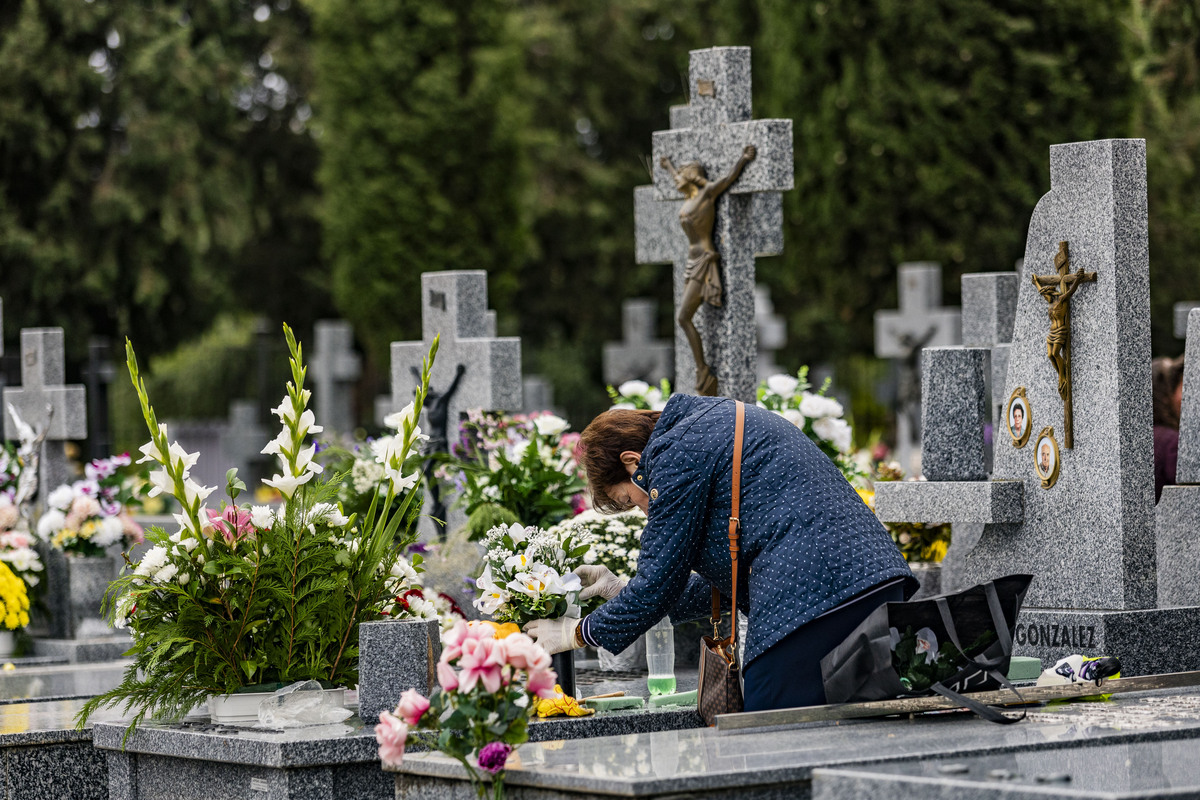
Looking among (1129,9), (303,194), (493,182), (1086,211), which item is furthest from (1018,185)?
(1086,211)

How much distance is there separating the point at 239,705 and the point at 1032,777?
9.16 feet

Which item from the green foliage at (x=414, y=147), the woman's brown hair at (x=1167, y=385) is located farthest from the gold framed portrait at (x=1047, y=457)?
the green foliage at (x=414, y=147)

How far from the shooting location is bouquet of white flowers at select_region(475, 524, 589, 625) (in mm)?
5508

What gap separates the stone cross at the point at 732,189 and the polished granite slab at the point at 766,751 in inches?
140

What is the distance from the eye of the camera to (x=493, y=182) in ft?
76.1

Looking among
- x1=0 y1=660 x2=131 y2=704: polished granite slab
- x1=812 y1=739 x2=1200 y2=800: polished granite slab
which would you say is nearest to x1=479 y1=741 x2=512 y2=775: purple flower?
x1=812 y1=739 x2=1200 y2=800: polished granite slab

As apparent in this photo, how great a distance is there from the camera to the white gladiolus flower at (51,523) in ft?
32.1

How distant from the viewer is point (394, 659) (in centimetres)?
542

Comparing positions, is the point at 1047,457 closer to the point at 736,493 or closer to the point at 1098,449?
the point at 1098,449

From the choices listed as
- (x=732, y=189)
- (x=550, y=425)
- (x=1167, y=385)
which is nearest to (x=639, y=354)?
(x=732, y=189)

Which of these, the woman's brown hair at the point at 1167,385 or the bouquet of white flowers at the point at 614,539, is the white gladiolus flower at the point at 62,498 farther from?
the woman's brown hair at the point at 1167,385

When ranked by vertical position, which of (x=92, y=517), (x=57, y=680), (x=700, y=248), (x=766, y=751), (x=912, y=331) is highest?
(x=700, y=248)

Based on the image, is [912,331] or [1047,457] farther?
[912,331]

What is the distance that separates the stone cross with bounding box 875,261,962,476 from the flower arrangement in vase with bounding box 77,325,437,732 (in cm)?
1091
